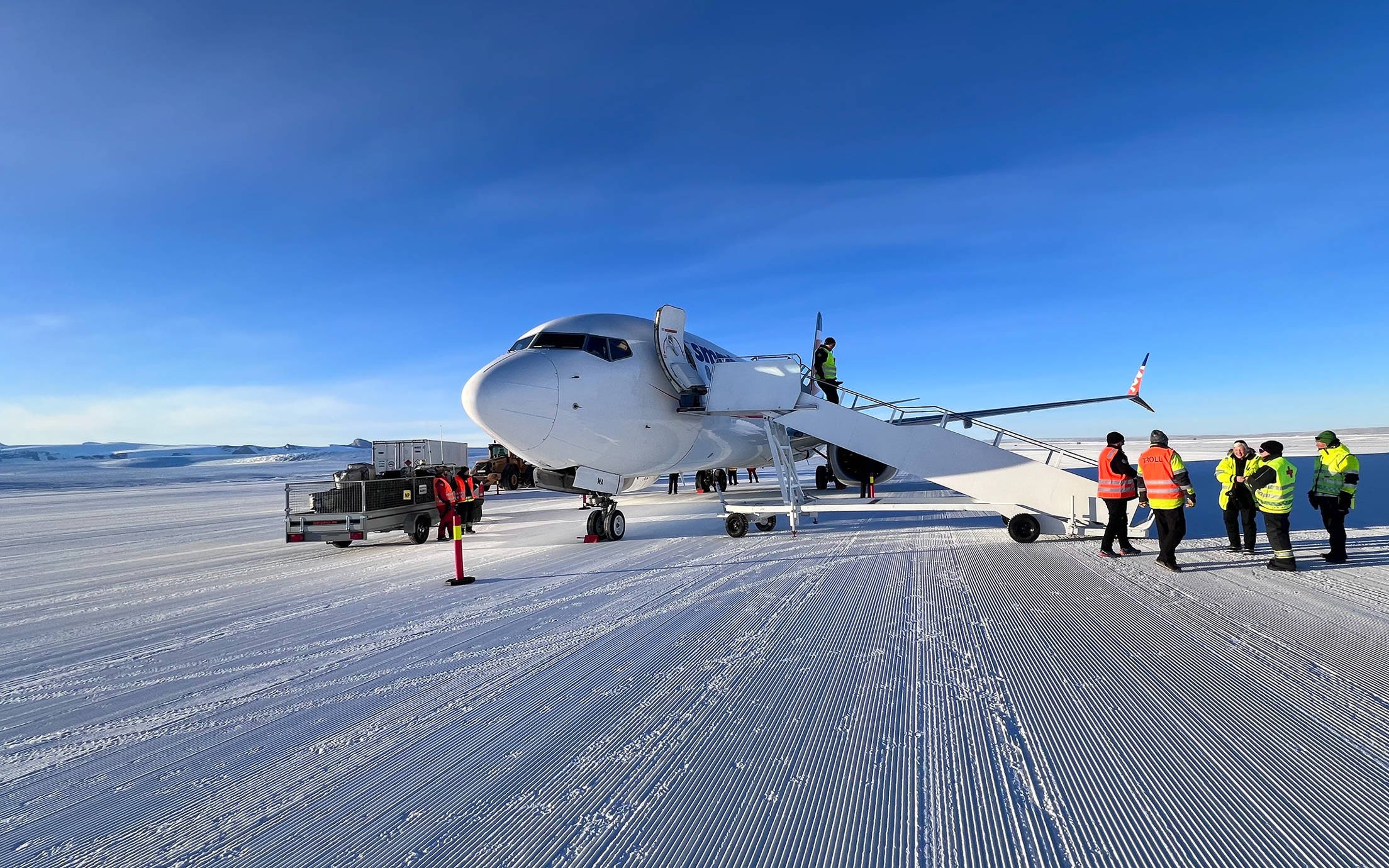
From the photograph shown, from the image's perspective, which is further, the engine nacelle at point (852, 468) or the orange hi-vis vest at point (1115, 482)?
the engine nacelle at point (852, 468)

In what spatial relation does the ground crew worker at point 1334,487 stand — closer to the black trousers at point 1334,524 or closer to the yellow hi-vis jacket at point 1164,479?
the black trousers at point 1334,524

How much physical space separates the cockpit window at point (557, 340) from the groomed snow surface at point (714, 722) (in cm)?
385

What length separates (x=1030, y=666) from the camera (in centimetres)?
381

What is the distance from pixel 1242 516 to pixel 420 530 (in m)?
11.7

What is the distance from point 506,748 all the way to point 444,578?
4.75m

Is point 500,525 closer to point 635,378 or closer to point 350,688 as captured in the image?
point 635,378

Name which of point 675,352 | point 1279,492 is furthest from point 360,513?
point 1279,492

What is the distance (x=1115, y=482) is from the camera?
7766 millimetres

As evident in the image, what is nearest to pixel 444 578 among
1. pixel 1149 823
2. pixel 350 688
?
pixel 350 688

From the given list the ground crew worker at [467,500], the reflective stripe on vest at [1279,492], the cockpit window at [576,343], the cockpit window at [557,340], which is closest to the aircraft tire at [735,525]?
the cockpit window at [576,343]

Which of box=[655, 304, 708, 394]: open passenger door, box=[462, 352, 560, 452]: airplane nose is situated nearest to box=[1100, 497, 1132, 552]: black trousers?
box=[655, 304, 708, 394]: open passenger door

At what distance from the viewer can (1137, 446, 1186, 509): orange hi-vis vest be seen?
22.5ft

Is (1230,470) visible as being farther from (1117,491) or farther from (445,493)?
(445,493)

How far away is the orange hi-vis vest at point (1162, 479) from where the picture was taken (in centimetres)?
687
